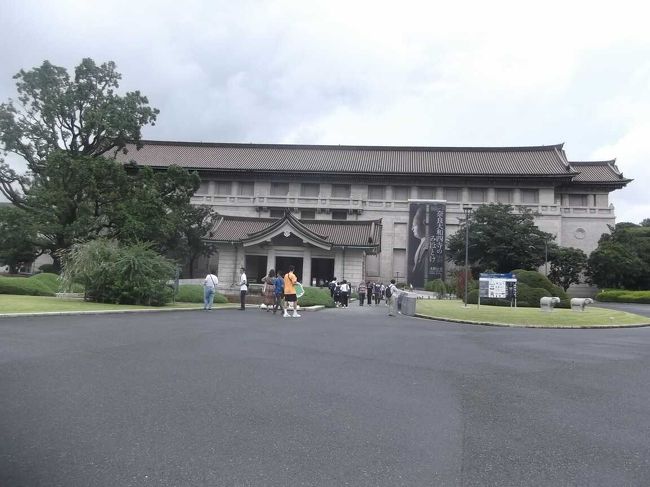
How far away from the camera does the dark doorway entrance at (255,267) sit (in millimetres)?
43438

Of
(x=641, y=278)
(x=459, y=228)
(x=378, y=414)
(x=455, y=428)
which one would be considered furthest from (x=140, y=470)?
(x=641, y=278)

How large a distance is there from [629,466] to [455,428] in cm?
149

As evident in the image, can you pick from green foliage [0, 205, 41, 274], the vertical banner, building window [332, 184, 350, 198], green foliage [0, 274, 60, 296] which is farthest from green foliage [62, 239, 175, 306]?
building window [332, 184, 350, 198]

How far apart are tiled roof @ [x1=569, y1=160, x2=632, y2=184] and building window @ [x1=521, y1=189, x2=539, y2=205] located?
4705 mm

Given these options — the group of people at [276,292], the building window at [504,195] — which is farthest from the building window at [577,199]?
the group of people at [276,292]

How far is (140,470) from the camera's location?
3.69 m

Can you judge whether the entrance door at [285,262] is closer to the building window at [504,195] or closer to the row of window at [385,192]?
the row of window at [385,192]

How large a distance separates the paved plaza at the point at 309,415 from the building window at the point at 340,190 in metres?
45.4

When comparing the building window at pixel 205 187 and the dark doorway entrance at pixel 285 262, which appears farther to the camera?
the building window at pixel 205 187

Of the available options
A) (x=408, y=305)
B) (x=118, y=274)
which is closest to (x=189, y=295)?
(x=118, y=274)

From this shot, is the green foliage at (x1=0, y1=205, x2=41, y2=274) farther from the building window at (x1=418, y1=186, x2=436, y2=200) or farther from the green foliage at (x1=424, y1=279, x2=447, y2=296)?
the building window at (x1=418, y1=186, x2=436, y2=200)

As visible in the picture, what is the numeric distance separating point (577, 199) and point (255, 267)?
117 feet

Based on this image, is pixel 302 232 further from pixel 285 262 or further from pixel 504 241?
pixel 504 241

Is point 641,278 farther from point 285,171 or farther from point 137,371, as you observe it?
point 137,371
